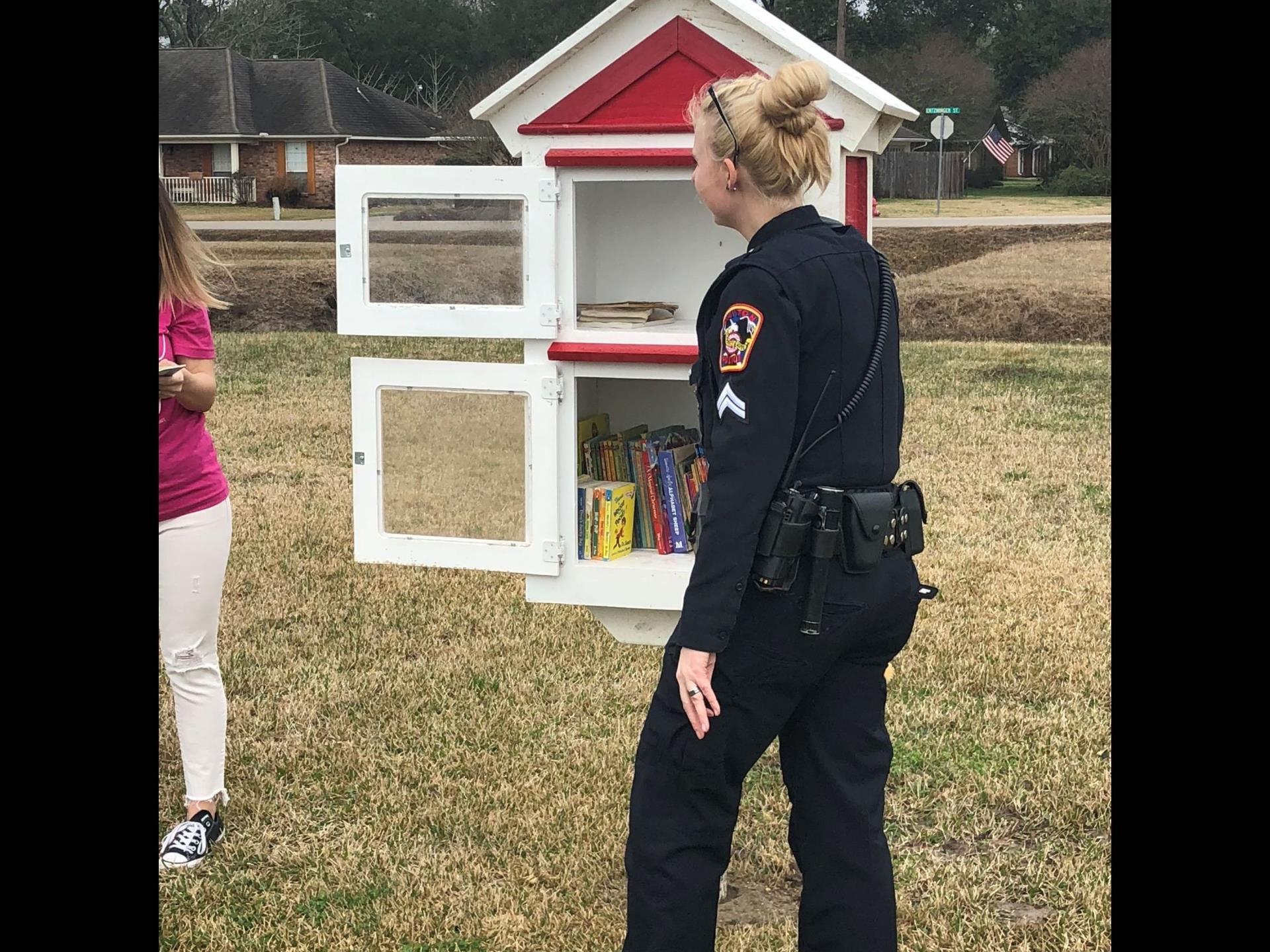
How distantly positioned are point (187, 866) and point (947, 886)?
1.88 m

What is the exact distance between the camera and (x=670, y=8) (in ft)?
11.5

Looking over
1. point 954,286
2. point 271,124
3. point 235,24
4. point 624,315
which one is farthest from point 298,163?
point 624,315

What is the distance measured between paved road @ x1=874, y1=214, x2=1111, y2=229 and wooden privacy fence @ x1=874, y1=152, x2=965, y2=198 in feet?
13.9

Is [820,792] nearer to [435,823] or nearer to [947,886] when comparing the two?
[947,886]

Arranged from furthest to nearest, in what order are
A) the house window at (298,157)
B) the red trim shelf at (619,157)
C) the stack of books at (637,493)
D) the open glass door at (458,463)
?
the house window at (298,157) < the stack of books at (637,493) < the open glass door at (458,463) < the red trim shelf at (619,157)

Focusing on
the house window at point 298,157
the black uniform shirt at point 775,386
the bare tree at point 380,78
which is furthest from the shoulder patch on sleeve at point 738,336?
the house window at point 298,157

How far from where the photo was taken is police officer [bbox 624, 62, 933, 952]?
2494mm

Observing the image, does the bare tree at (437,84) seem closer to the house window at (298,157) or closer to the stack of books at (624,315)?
the house window at (298,157)

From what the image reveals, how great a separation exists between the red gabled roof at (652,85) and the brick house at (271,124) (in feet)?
104

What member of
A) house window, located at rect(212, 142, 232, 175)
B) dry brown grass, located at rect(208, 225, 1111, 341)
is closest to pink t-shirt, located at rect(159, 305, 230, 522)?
dry brown grass, located at rect(208, 225, 1111, 341)

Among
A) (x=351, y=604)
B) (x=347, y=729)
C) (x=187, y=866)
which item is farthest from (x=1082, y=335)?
(x=187, y=866)

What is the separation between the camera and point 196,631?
3.75 m

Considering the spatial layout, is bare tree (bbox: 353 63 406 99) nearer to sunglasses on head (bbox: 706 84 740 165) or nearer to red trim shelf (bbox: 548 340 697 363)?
red trim shelf (bbox: 548 340 697 363)

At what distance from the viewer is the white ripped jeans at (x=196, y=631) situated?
363 cm
